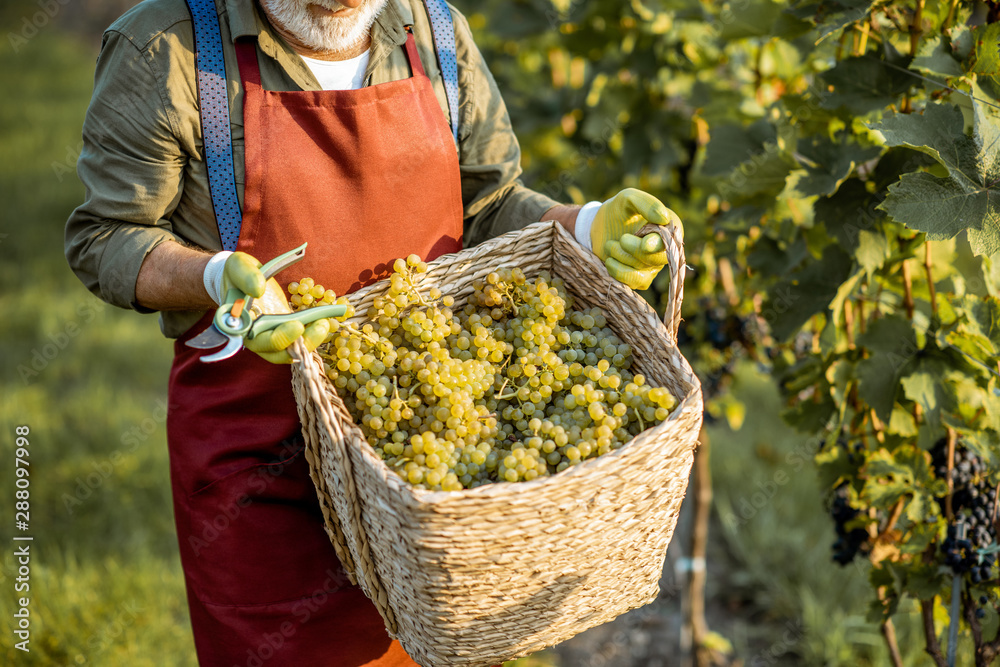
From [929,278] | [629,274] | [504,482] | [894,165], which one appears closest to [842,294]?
[929,278]

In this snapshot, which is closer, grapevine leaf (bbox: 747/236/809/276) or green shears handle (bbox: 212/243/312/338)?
green shears handle (bbox: 212/243/312/338)

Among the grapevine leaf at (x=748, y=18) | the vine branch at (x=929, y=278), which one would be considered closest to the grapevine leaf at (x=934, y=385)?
the vine branch at (x=929, y=278)

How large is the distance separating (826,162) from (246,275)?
120 cm

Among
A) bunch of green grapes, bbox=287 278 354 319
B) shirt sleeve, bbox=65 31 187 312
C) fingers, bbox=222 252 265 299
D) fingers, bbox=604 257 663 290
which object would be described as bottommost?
fingers, bbox=604 257 663 290

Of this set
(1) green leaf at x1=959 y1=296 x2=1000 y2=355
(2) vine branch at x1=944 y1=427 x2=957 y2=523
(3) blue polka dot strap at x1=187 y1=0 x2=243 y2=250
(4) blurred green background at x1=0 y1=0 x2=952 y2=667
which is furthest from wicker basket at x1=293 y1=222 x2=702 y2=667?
(4) blurred green background at x1=0 y1=0 x2=952 y2=667

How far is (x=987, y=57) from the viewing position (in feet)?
4.32

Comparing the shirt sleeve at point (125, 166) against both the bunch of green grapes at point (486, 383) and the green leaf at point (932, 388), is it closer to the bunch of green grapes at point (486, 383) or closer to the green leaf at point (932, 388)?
the bunch of green grapes at point (486, 383)

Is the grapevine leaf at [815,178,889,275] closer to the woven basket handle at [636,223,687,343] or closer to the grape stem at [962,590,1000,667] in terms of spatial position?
the woven basket handle at [636,223,687,343]

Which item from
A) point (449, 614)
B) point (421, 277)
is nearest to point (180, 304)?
point (421, 277)

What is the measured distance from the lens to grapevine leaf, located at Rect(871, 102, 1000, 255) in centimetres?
130

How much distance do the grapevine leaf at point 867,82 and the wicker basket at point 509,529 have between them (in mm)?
599

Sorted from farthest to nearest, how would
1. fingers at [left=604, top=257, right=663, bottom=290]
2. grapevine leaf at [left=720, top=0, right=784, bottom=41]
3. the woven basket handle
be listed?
grapevine leaf at [left=720, top=0, right=784, bottom=41] → fingers at [left=604, top=257, right=663, bottom=290] → the woven basket handle

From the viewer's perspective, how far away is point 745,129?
6.22 ft

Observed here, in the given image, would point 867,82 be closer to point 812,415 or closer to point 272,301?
point 812,415
